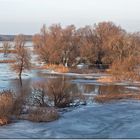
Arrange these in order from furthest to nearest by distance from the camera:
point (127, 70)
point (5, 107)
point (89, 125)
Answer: point (127, 70) → point (5, 107) → point (89, 125)

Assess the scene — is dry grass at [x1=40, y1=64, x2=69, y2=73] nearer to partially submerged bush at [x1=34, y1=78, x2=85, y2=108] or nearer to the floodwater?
the floodwater

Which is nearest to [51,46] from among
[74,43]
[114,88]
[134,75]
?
[74,43]

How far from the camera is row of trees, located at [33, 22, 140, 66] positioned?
73.1 m

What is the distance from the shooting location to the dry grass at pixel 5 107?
24034mm

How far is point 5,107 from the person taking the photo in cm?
2447

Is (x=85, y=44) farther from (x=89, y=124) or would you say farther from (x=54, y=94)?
(x=89, y=124)

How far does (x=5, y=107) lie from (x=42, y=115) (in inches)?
95.9

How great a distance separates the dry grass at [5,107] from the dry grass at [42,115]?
1347 mm

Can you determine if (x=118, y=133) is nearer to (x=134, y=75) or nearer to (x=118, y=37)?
(x=134, y=75)

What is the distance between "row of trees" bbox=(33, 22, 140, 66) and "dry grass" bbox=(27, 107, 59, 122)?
151 feet

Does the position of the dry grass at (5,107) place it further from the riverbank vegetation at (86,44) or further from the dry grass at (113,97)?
the riverbank vegetation at (86,44)

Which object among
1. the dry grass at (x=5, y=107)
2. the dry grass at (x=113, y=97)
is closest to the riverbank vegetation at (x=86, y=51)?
the dry grass at (x=113, y=97)

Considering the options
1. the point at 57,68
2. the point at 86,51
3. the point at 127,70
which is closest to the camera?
the point at 127,70

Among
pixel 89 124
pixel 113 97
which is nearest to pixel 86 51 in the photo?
pixel 113 97
